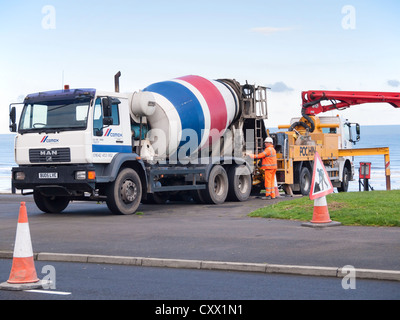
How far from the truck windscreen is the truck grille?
48 centimetres

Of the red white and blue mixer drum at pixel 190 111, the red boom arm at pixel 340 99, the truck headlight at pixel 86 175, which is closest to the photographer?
the truck headlight at pixel 86 175

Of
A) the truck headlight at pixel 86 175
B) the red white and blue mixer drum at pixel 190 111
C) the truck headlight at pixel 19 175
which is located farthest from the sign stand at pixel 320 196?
the truck headlight at pixel 19 175

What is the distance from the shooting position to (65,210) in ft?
63.9

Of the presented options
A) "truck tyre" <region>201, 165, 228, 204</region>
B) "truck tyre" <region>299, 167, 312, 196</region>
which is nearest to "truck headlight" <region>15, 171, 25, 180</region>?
"truck tyre" <region>201, 165, 228, 204</region>

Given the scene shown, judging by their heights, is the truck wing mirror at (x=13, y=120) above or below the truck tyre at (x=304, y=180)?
above

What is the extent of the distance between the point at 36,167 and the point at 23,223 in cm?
854

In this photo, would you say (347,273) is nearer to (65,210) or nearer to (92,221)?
(92,221)

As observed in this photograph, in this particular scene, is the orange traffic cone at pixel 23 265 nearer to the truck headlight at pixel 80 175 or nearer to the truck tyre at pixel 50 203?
the truck headlight at pixel 80 175

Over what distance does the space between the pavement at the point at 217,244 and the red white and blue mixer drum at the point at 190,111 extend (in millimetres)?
2865

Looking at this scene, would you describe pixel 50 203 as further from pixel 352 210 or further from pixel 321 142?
pixel 321 142

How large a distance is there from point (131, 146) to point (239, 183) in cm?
527

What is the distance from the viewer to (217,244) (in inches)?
450

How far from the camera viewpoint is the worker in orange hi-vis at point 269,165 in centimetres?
2170
